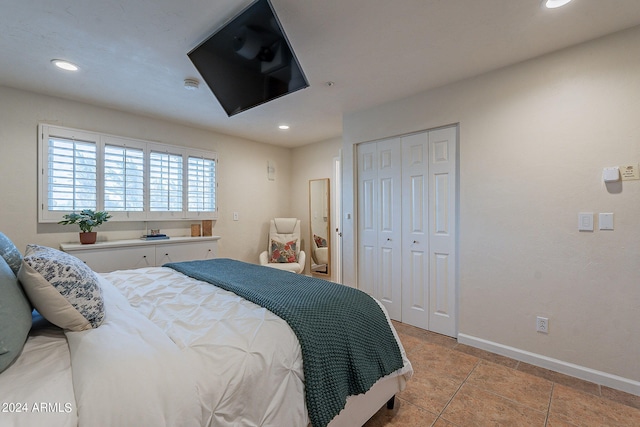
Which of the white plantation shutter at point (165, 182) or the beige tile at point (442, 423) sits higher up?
the white plantation shutter at point (165, 182)

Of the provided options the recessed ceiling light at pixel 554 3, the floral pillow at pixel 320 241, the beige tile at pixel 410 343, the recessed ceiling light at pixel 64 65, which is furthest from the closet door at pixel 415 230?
the recessed ceiling light at pixel 64 65

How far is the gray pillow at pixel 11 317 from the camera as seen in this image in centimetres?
85

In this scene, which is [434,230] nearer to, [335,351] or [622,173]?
[622,173]

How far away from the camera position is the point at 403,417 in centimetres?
169

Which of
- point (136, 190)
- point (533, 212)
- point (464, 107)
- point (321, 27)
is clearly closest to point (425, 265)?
point (533, 212)

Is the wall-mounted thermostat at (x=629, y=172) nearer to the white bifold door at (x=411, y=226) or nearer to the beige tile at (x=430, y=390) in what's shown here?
the white bifold door at (x=411, y=226)

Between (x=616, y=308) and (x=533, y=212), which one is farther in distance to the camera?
(x=533, y=212)

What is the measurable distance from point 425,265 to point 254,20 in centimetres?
256

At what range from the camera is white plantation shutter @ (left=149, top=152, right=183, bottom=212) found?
355 cm

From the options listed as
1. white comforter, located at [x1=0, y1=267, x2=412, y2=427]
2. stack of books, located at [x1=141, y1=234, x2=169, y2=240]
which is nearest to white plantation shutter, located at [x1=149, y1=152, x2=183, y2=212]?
stack of books, located at [x1=141, y1=234, x2=169, y2=240]

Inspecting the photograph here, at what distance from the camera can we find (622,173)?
193 centimetres

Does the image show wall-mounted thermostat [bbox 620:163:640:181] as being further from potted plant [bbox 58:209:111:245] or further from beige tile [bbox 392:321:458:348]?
potted plant [bbox 58:209:111:245]

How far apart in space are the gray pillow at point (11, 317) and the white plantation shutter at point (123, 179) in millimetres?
2494

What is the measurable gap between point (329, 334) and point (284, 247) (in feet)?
10.6
